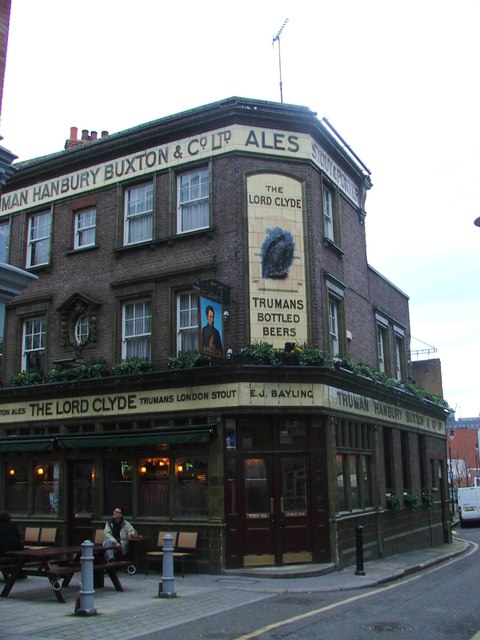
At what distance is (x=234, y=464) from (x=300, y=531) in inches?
90.2

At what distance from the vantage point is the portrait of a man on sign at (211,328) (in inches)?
622

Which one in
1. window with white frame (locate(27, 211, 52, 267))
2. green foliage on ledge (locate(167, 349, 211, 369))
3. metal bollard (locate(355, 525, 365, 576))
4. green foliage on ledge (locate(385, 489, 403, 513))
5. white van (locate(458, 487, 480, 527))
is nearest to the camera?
metal bollard (locate(355, 525, 365, 576))

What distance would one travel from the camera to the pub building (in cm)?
1639

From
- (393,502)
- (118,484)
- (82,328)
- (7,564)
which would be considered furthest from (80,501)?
(393,502)

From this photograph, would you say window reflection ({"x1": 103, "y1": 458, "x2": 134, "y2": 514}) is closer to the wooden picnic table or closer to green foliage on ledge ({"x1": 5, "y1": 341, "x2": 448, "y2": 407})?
green foliage on ledge ({"x1": 5, "y1": 341, "x2": 448, "y2": 407})

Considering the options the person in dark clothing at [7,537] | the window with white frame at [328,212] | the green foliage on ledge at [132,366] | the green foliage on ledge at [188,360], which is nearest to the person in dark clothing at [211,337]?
the green foliage on ledge at [188,360]

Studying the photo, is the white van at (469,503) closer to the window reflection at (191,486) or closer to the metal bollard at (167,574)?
the window reflection at (191,486)

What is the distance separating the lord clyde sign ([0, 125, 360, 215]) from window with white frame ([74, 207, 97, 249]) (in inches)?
26.4

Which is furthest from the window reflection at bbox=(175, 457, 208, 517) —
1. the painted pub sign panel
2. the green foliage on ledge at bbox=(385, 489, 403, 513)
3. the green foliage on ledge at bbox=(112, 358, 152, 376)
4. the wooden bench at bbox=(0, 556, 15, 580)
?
the green foliage on ledge at bbox=(385, 489, 403, 513)

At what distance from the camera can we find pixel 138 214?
19469 millimetres

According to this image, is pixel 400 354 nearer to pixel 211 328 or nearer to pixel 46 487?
pixel 211 328

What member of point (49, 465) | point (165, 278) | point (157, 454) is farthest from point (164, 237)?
point (49, 465)

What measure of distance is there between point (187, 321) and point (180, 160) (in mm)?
4526

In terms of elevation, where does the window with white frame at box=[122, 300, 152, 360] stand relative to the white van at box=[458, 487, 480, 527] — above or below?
above
